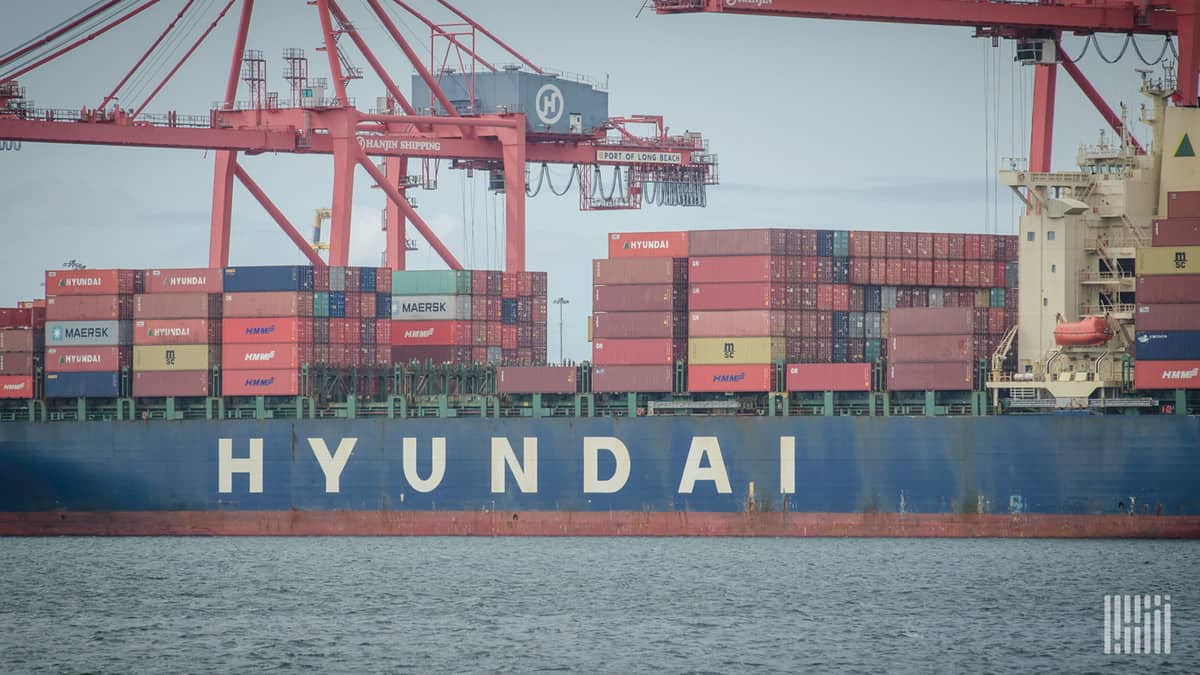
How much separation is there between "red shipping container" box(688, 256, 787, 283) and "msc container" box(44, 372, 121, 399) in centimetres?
2116

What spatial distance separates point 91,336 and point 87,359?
0.85 metres

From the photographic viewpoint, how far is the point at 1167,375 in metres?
57.1

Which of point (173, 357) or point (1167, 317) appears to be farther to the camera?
point (173, 357)

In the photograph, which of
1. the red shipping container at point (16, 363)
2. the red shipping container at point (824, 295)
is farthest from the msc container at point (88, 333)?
the red shipping container at point (824, 295)

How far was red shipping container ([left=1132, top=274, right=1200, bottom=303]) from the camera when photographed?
56906 millimetres

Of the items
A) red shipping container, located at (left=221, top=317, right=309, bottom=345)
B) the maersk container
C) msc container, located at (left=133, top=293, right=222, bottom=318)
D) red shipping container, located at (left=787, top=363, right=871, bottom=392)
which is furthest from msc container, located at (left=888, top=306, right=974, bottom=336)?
msc container, located at (left=133, top=293, right=222, bottom=318)

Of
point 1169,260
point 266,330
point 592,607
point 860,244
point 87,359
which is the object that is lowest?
point 592,607

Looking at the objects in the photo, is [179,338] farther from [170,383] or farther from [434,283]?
[434,283]

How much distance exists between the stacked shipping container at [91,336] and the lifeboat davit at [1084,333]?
32742mm

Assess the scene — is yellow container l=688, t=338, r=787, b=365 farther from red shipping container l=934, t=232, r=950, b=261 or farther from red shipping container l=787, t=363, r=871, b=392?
red shipping container l=934, t=232, r=950, b=261

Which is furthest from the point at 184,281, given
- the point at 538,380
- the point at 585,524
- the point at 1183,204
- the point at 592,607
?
the point at 1183,204

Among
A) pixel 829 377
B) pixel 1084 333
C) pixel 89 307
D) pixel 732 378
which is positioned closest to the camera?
pixel 1084 333

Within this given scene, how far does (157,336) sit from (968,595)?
30887 millimetres

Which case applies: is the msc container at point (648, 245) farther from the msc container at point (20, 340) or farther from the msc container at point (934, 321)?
the msc container at point (20, 340)
